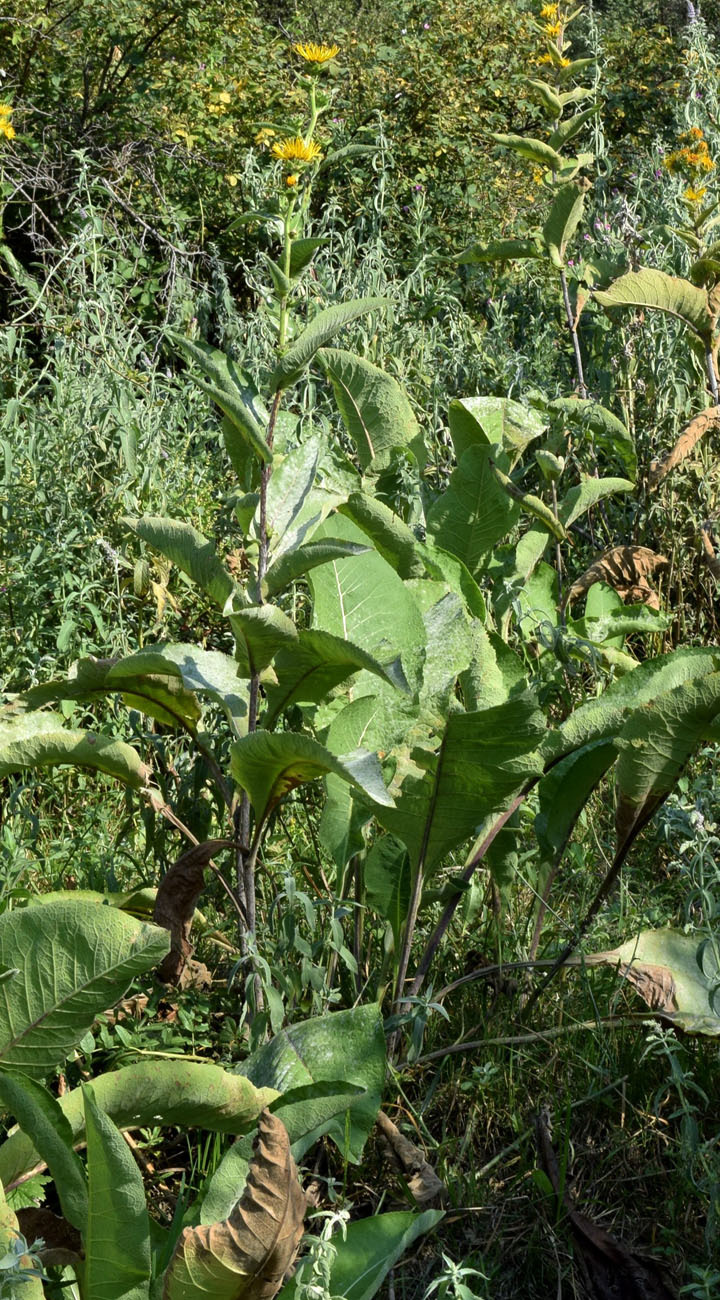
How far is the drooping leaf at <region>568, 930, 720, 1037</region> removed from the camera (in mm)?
1908

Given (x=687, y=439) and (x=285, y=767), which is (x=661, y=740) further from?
(x=687, y=439)

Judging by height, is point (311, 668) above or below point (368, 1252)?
above

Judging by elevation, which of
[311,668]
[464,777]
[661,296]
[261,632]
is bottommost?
[464,777]

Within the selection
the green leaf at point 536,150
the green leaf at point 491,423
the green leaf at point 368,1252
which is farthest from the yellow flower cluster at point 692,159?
the green leaf at point 368,1252

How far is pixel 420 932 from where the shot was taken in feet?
7.73

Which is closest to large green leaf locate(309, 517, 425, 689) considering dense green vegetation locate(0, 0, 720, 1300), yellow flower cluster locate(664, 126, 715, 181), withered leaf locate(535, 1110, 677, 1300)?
dense green vegetation locate(0, 0, 720, 1300)

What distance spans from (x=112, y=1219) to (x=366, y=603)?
1046mm

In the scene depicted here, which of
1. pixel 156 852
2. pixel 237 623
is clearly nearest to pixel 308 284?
pixel 156 852

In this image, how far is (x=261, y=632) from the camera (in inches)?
70.4

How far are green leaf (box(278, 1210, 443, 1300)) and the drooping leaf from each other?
579 millimetres

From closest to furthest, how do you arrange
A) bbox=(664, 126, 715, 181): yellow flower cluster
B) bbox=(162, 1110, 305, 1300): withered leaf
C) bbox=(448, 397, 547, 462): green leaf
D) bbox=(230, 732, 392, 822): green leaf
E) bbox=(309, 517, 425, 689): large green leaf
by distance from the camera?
bbox=(162, 1110, 305, 1300): withered leaf → bbox=(230, 732, 392, 822): green leaf → bbox=(309, 517, 425, 689): large green leaf → bbox=(448, 397, 547, 462): green leaf → bbox=(664, 126, 715, 181): yellow flower cluster

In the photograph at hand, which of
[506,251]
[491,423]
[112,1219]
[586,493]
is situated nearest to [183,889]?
[112,1219]

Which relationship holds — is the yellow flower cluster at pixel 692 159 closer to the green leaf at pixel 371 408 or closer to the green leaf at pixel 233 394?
the green leaf at pixel 371 408

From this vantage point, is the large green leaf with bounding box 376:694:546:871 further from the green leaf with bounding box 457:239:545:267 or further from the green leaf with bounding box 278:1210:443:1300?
the green leaf with bounding box 457:239:545:267
